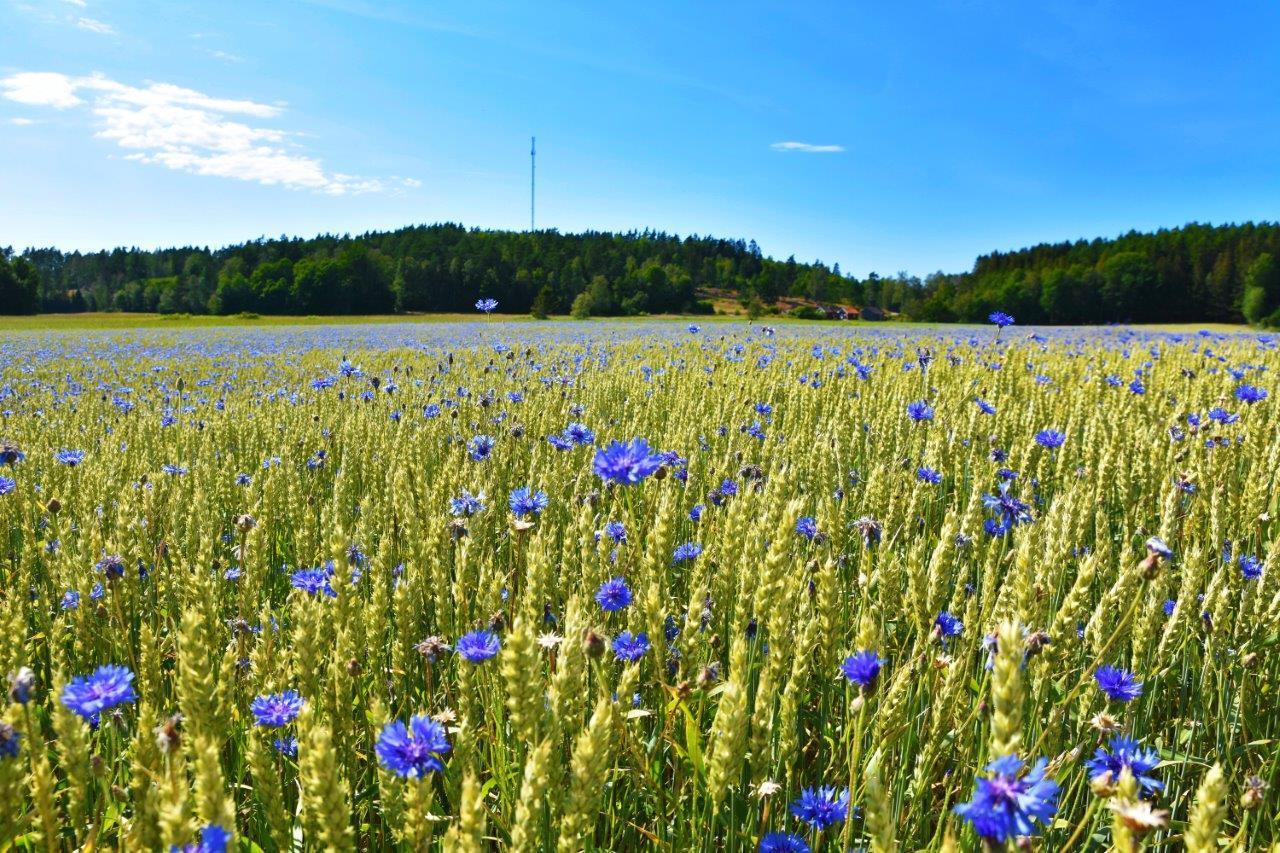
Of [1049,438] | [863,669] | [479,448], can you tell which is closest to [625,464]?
[863,669]

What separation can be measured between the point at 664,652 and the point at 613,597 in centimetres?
51

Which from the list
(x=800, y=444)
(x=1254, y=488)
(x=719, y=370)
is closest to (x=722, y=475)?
(x=800, y=444)

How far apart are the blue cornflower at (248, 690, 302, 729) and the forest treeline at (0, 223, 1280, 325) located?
2084 inches

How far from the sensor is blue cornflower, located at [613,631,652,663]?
193 centimetres

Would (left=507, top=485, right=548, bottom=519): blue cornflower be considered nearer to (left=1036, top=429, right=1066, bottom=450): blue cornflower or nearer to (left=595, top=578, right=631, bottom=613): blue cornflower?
(left=595, top=578, right=631, bottom=613): blue cornflower

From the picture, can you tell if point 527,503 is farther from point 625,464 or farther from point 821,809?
point 821,809

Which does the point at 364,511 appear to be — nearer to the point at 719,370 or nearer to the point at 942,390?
the point at 942,390

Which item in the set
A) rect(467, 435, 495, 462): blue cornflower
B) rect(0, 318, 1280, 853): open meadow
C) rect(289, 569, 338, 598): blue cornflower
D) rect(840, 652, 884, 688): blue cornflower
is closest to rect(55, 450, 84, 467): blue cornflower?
rect(0, 318, 1280, 853): open meadow

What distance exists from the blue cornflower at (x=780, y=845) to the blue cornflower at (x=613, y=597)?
2.62ft

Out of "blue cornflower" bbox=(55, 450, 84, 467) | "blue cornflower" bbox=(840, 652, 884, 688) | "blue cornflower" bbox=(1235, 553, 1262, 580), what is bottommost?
"blue cornflower" bbox=(55, 450, 84, 467)

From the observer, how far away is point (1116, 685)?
1.64m

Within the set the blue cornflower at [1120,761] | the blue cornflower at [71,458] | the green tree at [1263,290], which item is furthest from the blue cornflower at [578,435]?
the green tree at [1263,290]

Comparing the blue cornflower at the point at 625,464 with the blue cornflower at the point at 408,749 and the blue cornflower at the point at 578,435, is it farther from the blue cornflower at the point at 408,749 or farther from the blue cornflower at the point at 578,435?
the blue cornflower at the point at 578,435

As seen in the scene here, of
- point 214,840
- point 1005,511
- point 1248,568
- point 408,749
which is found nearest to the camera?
point 214,840
